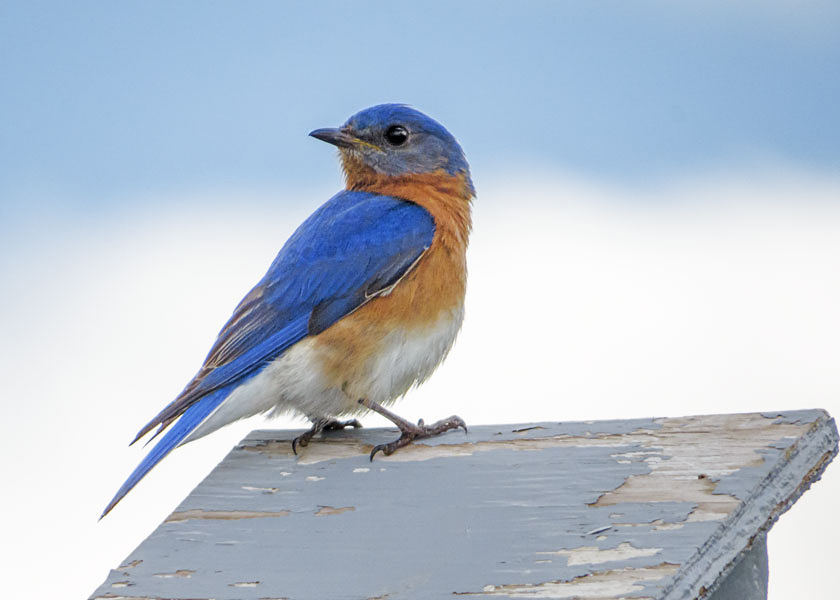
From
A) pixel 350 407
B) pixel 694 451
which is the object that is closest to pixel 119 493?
pixel 350 407

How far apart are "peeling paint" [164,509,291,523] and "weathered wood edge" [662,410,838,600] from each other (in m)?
1.31

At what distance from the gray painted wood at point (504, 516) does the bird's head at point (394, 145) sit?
5.81 feet

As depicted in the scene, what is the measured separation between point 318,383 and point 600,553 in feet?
5.42

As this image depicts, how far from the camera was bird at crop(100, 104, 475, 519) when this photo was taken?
14.9 feet

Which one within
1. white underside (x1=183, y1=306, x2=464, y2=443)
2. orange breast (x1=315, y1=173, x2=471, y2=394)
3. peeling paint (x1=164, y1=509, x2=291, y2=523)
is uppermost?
orange breast (x1=315, y1=173, x2=471, y2=394)

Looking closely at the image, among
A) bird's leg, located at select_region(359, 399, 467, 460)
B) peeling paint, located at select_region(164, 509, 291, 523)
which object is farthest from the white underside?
peeling paint, located at select_region(164, 509, 291, 523)

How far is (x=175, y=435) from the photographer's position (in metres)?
4.30

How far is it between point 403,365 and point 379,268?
396 mm

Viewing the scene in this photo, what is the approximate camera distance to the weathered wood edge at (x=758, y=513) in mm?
3168

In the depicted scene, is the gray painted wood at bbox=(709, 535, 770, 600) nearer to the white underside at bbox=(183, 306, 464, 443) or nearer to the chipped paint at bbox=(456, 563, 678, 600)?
the chipped paint at bbox=(456, 563, 678, 600)

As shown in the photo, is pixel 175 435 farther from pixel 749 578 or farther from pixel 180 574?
pixel 749 578

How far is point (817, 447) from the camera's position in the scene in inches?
144

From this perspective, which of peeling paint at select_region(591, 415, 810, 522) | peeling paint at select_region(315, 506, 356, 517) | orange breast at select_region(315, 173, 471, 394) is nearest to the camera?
peeling paint at select_region(591, 415, 810, 522)

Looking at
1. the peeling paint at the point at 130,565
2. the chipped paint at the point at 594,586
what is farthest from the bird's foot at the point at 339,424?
the chipped paint at the point at 594,586
